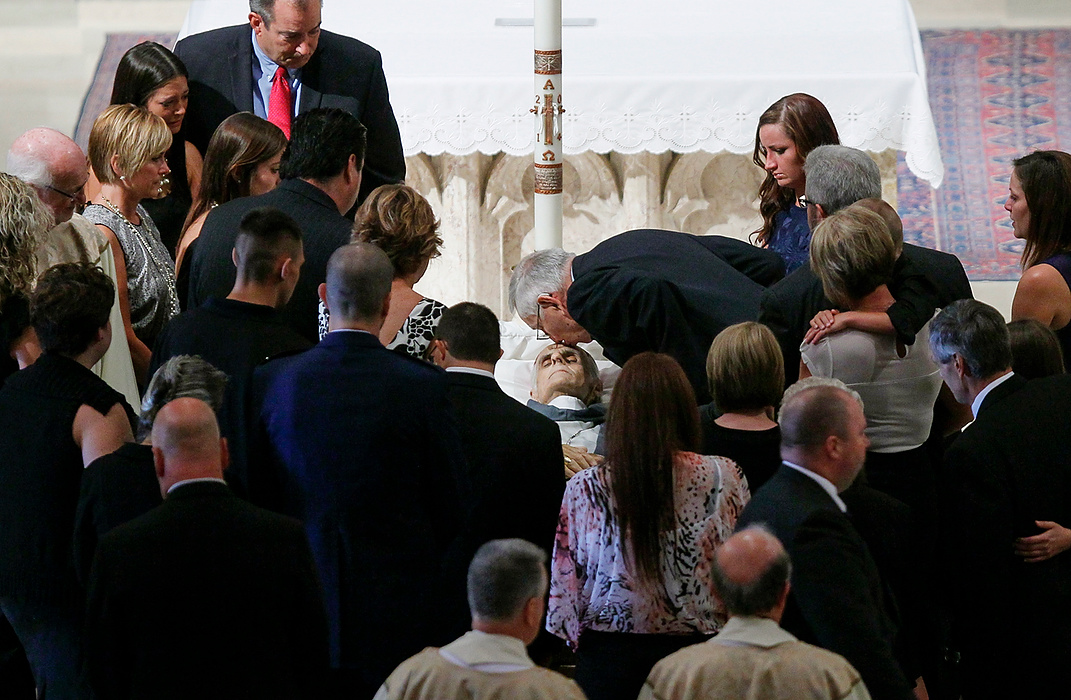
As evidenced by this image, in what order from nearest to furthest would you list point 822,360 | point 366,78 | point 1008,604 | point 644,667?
point 644,667
point 1008,604
point 822,360
point 366,78

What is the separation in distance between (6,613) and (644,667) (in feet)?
4.61

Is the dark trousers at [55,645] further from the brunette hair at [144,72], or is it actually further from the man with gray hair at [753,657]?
the brunette hair at [144,72]

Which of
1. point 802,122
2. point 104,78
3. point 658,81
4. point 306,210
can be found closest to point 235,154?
point 306,210

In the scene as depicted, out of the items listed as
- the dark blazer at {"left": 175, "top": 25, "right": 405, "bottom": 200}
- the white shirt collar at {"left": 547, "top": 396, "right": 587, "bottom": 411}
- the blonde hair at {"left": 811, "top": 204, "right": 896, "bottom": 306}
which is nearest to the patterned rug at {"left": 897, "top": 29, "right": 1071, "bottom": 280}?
the dark blazer at {"left": 175, "top": 25, "right": 405, "bottom": 200}

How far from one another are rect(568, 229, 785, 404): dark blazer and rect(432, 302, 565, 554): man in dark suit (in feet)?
2.87

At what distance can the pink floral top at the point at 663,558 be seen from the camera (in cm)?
313

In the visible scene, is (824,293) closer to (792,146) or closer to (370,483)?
(792,146)

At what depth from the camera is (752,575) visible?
2592mm

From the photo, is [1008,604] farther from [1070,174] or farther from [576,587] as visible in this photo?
[1070,174]

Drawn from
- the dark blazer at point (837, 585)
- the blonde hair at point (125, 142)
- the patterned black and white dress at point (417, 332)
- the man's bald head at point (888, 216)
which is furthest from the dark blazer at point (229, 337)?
the man's bald head at point (888, 216)

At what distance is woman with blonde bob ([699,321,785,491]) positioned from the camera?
3.47 metres

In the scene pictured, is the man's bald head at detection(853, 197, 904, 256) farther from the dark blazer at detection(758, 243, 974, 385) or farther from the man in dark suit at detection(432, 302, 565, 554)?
the man in dark suit at detection(432, 302, 565, 554)

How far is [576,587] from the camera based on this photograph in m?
3.21

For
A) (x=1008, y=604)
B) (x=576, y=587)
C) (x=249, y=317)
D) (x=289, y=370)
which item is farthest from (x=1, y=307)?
(x=1008, y=604)
